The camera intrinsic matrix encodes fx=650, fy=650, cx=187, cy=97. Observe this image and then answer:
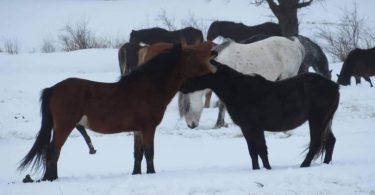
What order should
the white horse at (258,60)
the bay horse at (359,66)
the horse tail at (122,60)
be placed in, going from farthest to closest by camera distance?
the bay horse at (359,66), the horse tail at (122,60), the white horse at (258,60)

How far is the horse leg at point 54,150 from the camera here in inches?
283

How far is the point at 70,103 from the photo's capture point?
7.16 metres

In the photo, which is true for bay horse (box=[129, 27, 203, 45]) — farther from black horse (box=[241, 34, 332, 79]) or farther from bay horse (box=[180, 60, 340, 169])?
bay horse (box=[180, 60, 340, 169])

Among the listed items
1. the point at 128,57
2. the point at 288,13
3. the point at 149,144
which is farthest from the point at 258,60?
the point at 288,13

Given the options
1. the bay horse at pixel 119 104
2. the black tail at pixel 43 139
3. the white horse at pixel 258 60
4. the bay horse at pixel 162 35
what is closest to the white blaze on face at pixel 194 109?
the white horse at pixel 258 60

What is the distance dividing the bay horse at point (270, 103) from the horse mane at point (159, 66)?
1.15 ft

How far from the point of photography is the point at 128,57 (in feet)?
54.2

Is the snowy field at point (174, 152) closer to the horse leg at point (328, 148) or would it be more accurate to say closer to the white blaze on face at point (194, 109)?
the horse leg at point (328, 148)

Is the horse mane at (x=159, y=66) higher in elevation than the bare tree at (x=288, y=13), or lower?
higher

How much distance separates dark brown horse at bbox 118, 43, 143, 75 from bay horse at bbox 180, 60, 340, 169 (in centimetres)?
871

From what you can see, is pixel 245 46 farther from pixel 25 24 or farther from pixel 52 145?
pixel 25 24

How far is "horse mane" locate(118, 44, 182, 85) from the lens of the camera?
7680mm

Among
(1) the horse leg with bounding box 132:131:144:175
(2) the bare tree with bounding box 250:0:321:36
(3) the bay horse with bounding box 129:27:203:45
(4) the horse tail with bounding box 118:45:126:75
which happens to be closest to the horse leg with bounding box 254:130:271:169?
(1) the horse leg with bounding box 132:131:144:175

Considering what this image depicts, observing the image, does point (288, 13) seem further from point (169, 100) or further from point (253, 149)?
point (169, 100)
